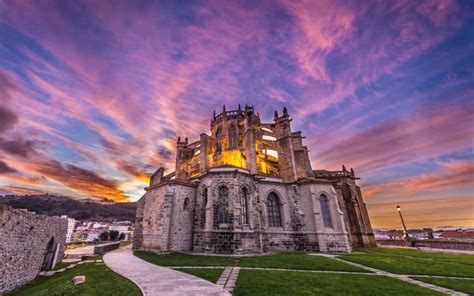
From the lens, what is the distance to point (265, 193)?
21281 mm

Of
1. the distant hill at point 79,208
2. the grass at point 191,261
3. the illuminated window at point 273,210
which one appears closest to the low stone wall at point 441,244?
the illuminated window at point 273,210

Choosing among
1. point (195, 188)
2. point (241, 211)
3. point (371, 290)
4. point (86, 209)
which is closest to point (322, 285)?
point (371, 290)

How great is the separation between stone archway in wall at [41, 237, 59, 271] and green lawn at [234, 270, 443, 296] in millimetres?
12928

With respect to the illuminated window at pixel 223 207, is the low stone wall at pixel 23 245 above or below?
below

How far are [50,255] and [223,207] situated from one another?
12283 millimetres

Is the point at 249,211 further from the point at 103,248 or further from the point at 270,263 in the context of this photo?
the point at 103,248

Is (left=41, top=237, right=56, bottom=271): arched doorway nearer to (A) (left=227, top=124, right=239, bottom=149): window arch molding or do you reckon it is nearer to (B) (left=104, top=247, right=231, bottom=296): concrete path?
(B) (left=104, top=247, right=231, bottom=296): concrete path

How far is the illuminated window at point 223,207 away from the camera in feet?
58.6

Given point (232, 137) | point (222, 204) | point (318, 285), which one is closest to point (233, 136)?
point (232, 137)

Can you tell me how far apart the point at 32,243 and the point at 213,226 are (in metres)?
11.4

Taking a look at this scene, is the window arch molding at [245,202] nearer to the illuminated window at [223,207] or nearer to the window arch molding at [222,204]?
the window arch molding at [222,204]

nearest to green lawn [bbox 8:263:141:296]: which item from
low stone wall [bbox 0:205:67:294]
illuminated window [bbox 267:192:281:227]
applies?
low stone wall [bbox 0:205:67:294]

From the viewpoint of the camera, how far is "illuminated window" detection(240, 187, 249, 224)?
719 inches

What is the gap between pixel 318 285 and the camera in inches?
294
